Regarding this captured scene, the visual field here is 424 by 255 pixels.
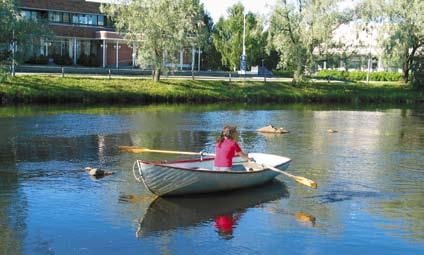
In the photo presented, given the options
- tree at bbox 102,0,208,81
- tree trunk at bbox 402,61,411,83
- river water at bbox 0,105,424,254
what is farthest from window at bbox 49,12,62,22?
river water at bbox 0,105,424,254

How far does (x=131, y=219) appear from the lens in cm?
1428

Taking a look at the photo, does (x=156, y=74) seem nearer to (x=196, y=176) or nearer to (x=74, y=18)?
(x=74, y=18)

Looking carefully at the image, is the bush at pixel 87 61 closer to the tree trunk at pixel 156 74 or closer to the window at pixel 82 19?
the window at pixel 82 19

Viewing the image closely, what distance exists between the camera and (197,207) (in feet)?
50.8

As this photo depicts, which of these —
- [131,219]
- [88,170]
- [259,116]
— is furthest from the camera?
[259,116]

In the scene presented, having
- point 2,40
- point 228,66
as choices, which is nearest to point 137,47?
point 2,40

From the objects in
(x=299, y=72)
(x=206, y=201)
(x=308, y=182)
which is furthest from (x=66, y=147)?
(x=299, y=72)

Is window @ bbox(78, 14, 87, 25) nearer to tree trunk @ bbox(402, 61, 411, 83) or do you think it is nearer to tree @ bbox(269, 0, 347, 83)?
tree @ bbox(269, 0, 347, 83)

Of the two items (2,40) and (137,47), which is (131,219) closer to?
(2,40)

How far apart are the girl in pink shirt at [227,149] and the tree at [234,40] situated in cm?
6799

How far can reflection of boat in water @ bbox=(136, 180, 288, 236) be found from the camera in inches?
551

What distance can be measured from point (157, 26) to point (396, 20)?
2430 centimetres

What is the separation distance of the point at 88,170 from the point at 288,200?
6.66 m

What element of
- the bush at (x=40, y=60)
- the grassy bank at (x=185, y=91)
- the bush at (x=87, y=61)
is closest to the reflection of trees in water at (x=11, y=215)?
the grassy bank at (x=185, y=91)
